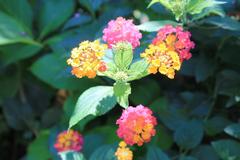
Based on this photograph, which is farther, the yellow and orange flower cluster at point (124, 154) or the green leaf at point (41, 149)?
the green leaf at point (41, 149)

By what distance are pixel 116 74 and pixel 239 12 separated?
662 mm

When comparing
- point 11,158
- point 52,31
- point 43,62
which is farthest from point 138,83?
point 11,158

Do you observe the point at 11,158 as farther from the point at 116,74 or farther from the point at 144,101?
the point at 116,74

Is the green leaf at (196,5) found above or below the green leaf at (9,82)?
above

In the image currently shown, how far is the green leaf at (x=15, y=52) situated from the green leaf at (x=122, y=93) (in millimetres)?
740

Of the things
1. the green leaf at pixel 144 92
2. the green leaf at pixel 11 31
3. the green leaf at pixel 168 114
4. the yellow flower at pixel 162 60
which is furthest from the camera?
the green leaf at pixel 11 31

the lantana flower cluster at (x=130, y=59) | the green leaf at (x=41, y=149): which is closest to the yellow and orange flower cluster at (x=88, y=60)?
the lantana flower cluster at (x=130, y=59)

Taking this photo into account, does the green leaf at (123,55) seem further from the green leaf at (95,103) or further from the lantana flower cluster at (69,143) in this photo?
the lantana flower cluster at (69,143)

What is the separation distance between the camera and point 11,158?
6.04 feet

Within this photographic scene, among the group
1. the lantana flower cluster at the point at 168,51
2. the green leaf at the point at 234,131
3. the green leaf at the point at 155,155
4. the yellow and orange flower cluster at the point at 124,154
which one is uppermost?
the lantana flower cluster at the point at 168,51

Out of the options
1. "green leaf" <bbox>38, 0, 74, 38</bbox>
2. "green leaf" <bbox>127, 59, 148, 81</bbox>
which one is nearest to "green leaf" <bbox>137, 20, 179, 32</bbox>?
"green leaf" <bbox>127, 59, 148, 81</bbox>

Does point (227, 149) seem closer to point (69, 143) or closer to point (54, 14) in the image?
point (69, 143)

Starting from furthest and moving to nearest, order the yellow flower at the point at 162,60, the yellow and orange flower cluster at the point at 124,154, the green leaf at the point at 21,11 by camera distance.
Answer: the green leaf at the point at 21,11, the yellow and orange flower cluster at the point at 124,154, the yellow flower at the point at 162,60

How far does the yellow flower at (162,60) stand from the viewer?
819mm
